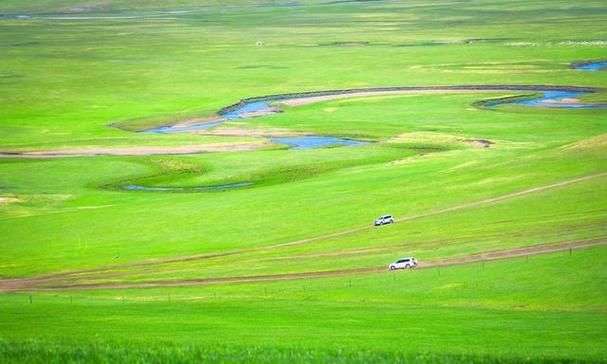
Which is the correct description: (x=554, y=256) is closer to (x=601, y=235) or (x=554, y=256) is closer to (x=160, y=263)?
(x=601, y=235)

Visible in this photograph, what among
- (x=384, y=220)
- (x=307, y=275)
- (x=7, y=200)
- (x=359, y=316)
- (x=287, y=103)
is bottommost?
(x=359, y=316)

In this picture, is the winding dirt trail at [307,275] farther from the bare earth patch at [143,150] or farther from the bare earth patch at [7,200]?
the bare earth patch at [143,150]

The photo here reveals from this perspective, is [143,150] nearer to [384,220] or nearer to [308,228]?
[308,228]

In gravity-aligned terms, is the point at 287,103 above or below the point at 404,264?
above

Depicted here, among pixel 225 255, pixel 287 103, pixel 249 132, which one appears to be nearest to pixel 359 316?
pixel 225 255

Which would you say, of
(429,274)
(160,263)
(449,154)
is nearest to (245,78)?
(449,154)

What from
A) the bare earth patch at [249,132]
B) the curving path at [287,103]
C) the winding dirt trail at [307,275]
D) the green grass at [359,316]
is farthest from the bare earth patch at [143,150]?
the green grass at [359,316]

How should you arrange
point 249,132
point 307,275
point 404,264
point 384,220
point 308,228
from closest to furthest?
point 404,264 < point 307,275 < point 384,220 < point 308,228 < point 249,132
